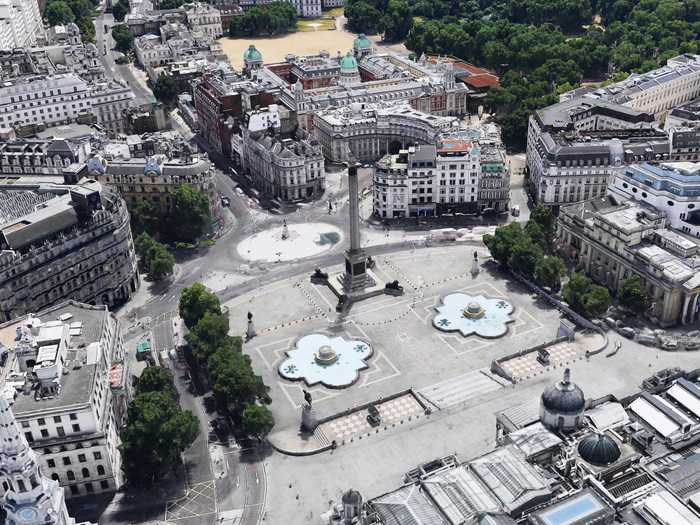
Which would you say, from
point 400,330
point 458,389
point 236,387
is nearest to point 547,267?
point 400,330

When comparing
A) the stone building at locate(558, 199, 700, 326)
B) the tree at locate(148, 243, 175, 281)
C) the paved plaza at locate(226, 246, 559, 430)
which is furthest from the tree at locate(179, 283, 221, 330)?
the stone building at locate(558, 199, 700, 326)

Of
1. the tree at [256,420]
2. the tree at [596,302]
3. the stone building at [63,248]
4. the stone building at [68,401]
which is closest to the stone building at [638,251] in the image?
the tree at [596,302]

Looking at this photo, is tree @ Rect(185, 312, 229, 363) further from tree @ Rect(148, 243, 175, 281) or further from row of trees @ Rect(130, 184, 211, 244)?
row of trees @ Rect(130, 184, 211, 244)

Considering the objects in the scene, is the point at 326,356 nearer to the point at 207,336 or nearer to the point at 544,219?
the point at 207,336

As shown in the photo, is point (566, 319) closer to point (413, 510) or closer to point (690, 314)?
point (690, 314)

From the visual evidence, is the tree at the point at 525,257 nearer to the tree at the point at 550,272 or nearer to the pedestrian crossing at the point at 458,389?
the tree at the point at 550,272

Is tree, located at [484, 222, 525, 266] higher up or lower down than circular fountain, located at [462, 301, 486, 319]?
higher up
